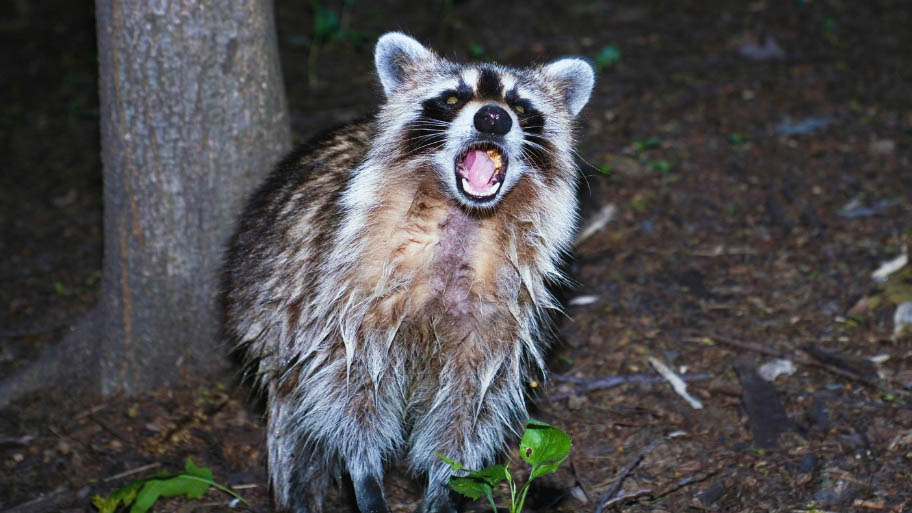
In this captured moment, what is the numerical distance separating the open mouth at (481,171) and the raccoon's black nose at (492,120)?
12 centimetres

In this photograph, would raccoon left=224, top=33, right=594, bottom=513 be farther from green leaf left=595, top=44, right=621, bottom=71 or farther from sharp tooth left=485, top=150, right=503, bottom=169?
green leaf left=595, top=44, right=621, bottom=71

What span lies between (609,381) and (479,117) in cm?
154

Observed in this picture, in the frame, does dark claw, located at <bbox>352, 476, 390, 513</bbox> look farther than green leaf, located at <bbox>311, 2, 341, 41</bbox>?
No

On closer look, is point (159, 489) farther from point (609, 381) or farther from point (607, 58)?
point (607, 58)

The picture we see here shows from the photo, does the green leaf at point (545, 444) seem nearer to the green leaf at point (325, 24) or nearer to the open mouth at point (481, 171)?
the open mouth at point (481, 171)

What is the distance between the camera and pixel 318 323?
10.3 feet

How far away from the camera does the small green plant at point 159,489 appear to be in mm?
3170

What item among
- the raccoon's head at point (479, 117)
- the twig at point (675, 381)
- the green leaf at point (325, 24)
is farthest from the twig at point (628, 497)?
the green leaf at point (325, 24)

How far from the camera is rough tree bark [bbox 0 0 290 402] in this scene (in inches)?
144

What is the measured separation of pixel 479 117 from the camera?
2.82 meters

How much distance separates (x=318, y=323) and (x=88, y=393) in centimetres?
155

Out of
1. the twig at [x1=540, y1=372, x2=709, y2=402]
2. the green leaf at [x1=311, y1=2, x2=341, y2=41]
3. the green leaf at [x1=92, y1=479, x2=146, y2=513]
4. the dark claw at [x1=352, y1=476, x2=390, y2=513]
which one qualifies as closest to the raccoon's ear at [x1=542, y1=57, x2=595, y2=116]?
the twig at [x1=540, y1=372, x2=709, y2=402]

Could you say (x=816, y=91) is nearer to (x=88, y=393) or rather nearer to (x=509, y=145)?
(x=509, y=145)

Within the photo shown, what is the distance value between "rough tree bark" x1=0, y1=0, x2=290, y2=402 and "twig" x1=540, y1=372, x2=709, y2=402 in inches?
59.3
